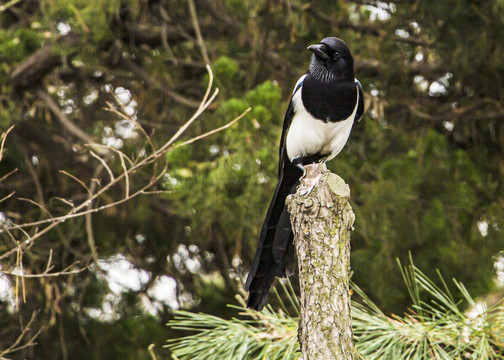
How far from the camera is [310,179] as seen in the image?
6.03 feet

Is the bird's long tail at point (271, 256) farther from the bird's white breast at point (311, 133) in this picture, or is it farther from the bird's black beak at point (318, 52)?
the bird's black beak at point (318, 52)

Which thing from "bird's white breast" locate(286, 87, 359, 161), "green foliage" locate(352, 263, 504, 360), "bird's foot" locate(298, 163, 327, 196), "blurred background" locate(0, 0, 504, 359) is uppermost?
→ "bird's foot" locate(298, 163, 327, 196)

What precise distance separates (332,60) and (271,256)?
74cm

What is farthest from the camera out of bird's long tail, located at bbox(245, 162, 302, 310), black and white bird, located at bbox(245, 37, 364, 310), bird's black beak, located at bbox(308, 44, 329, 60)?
bird's black beak, located at bbox(308, 44, 329, 60)

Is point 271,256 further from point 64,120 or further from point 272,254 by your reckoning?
point 64,120

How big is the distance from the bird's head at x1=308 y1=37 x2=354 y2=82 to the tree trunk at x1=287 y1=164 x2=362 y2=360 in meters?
0.97

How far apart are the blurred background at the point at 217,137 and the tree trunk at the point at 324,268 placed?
50.0 inches

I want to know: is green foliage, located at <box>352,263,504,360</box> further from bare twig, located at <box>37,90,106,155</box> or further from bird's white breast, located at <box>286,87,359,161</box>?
bare twig, located at <box>37,90,106,155</box>

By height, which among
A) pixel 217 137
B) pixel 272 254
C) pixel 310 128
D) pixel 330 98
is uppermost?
pixel 330 98

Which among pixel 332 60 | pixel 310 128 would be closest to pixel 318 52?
pixel 332 60

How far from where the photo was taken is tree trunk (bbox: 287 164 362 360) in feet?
4.64

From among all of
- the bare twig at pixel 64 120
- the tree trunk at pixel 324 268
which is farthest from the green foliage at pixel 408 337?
the bare twig at pixel 64 120

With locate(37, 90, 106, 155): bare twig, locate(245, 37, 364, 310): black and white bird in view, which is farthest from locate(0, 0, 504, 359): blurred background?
locate(245, 37, 364, 310): black and white bird

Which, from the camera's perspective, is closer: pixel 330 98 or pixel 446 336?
pixel 446 336
